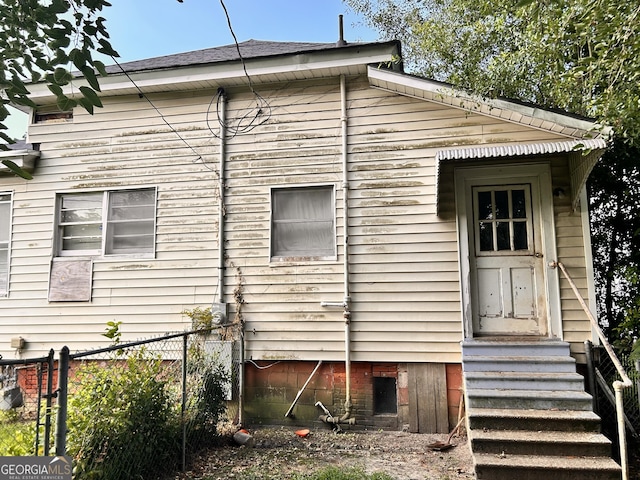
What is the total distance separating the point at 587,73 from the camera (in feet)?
14.6

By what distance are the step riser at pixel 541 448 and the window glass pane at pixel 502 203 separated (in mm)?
2736

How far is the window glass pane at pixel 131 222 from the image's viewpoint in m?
6.28

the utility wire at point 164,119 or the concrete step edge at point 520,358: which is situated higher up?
the utility wire at point 164,119

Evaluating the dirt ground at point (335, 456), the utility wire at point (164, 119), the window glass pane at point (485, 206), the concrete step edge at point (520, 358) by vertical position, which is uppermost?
the utility wire at point (164, 119)

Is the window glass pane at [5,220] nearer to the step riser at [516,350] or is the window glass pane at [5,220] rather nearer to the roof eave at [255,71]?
the roof eave at [255,71]

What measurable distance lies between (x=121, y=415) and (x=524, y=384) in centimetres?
383

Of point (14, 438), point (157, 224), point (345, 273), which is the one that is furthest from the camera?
point (157, 224)

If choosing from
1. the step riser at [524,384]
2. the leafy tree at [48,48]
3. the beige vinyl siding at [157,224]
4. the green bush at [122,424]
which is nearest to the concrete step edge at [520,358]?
the step riser at [524,384]

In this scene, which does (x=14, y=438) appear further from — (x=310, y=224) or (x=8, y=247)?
(x=8, y=247)

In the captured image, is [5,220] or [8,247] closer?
[8,247]

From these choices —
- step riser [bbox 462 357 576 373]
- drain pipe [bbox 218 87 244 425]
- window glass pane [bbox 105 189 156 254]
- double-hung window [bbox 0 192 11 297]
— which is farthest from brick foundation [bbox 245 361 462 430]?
double-hung window [bbox 0 192 11 297]

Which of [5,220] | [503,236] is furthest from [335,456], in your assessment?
[5,220]

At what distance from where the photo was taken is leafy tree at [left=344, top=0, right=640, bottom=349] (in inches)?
151

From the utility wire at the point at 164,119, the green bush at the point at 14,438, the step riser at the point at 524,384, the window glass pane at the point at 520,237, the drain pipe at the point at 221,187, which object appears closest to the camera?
the green bush at the point at 14,438
